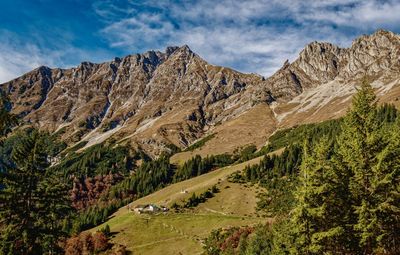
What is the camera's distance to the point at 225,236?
379ft

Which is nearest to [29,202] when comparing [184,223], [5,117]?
[5,117]

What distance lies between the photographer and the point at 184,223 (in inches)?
5349

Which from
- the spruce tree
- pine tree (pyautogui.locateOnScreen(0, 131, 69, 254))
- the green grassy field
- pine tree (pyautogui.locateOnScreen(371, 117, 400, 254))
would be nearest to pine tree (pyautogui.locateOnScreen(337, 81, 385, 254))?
pine tree (pyautogui.locateOnScreen(371, 117, 400, 254))

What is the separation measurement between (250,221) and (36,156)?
101629 millimetres

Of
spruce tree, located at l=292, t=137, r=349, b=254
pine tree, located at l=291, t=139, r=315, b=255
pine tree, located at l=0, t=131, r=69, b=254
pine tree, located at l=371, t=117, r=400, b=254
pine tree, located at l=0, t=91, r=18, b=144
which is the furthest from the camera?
pine tree, located at l=0, t=131, r=69, b=254

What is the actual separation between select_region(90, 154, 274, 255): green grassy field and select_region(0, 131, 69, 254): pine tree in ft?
254

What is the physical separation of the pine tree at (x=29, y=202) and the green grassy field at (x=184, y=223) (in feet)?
254

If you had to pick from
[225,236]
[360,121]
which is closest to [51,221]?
[360,121]

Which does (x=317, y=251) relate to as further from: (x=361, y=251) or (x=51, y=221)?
(x=51, y=221)

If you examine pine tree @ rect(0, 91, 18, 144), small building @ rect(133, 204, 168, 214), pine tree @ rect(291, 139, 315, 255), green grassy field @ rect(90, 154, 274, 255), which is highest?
pine tree @ rect(0, 91, 18, 144)

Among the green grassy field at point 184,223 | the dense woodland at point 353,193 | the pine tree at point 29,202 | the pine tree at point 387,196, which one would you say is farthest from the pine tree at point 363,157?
the green grassy field at point 184,223

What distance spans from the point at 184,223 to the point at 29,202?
4009 inches

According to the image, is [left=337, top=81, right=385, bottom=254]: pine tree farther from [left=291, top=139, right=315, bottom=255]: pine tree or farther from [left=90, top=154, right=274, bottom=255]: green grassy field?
[left=90, top=154, right=274, bottom=255]: green grassy field

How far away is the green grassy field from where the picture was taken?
12038 centimetres
